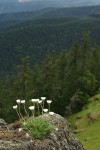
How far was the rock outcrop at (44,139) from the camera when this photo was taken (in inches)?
452

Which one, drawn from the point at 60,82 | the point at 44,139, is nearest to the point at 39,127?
the point at 44,139

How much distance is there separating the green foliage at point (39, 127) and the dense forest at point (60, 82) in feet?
222

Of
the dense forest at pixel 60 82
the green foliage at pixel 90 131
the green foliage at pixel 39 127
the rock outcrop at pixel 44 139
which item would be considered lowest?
the dense forest at pixel 60 82

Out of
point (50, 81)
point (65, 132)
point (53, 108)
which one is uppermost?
point (65, 132)

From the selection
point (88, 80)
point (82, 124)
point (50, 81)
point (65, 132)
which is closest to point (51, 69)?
point (50, 81)

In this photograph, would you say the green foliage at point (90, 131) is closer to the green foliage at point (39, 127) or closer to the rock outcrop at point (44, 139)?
the rock outcrop at point (44, 139)

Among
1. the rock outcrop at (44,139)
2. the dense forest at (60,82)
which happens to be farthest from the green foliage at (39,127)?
the dense forest at (60,82)

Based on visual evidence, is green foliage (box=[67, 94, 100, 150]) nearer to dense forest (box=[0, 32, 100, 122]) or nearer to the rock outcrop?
dense forest (box=[0, 32, 100, 122])

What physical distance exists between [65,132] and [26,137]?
187 centimetres

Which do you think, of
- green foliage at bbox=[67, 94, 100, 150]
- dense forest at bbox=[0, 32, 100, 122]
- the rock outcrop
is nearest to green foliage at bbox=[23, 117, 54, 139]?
the rock outcrop

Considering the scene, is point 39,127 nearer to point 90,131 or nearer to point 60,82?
point 90,131

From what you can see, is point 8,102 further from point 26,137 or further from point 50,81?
point 26,137

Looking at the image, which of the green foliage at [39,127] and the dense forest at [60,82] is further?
the dense forest at [60,82]

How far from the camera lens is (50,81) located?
88.4 meters
